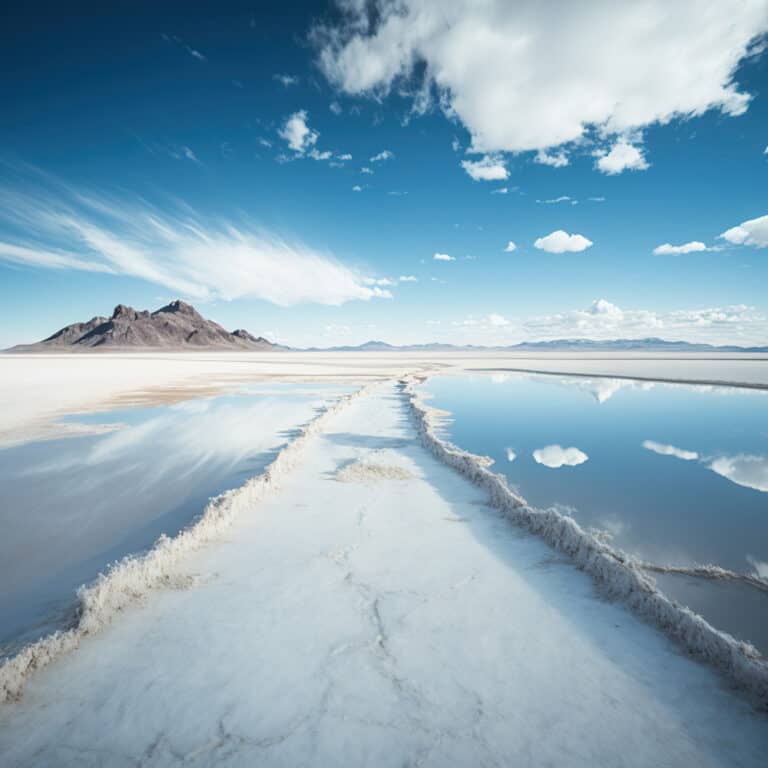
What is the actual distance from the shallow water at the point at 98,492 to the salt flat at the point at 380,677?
1432 millimetres

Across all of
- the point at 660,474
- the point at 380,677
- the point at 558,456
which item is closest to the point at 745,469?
the point at 660,474

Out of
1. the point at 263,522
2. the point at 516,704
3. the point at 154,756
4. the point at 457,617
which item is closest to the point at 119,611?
the point at 154,756

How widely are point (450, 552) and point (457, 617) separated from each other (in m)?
1.67

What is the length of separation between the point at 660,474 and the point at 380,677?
9.80 metres

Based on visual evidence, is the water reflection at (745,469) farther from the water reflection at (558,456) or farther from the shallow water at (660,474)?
the water reflection at (558,456)

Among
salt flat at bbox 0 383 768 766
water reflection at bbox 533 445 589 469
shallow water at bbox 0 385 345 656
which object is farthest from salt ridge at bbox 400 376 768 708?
shallow water at bbox 0 385 345 656

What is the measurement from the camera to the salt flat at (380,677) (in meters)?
3.23

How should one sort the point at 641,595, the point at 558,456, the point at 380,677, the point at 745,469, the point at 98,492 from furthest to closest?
1. the point at 558,456
2. the point at 745,469
3. the point at 98,492
4. the point at 641,595
5. the point at 380,677

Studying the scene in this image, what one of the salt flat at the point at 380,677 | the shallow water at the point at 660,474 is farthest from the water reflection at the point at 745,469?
the salt flat at the point at 380,677

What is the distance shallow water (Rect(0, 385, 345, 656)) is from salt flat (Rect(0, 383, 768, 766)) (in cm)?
143

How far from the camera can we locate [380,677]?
3.91 m

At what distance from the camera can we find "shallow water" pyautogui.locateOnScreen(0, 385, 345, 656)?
556cm

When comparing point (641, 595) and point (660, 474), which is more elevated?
point (641, 595)

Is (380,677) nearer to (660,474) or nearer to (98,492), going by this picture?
(98,492)
